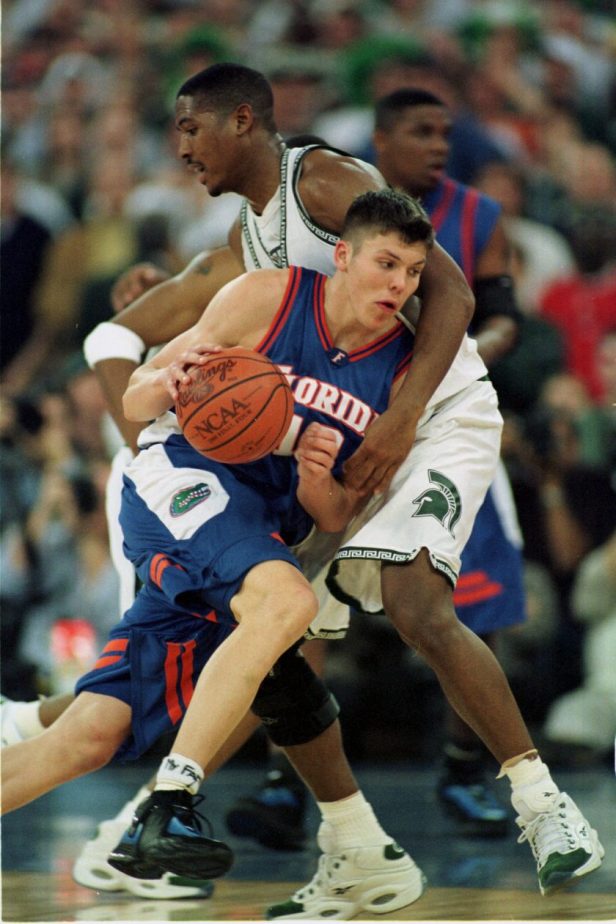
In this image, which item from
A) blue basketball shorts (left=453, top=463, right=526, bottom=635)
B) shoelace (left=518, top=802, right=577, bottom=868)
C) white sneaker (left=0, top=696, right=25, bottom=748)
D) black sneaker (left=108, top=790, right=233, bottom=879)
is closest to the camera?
black sneaker (left=108, top=790, right=233, bottom=879)

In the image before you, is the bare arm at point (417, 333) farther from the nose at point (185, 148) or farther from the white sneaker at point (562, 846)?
the white sneaker at point (562, 846)

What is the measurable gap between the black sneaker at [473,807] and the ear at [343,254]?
1961 millimetres

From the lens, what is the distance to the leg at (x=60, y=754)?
3010 mm

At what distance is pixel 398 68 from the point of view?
25.2ft

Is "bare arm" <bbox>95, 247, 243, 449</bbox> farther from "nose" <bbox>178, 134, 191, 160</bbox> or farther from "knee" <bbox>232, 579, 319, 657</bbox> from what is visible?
"knee" <bbox>232, 579, 319, 657</bbox>

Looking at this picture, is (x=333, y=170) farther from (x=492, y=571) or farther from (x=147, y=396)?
(x=492, y=571)

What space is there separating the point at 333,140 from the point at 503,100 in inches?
40.8

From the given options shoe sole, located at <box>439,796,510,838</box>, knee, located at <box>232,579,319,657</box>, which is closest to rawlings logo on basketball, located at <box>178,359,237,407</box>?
knee, located at <box>232,579,319,657</box>

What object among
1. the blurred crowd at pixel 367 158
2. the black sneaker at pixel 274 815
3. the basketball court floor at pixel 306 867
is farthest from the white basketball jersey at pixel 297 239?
the blurred crowd at pixel 367 158

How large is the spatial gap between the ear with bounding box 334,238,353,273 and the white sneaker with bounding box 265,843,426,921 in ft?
4.43

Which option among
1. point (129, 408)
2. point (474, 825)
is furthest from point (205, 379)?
point (474, 825)

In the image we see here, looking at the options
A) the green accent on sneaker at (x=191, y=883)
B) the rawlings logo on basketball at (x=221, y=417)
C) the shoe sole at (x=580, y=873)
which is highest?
the rawlings logo on basketball at (x=221, y=417)

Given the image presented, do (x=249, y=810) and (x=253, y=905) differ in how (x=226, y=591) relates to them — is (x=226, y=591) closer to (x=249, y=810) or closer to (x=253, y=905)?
(x=253, y=905)

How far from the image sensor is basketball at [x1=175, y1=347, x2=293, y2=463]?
9.68ft
